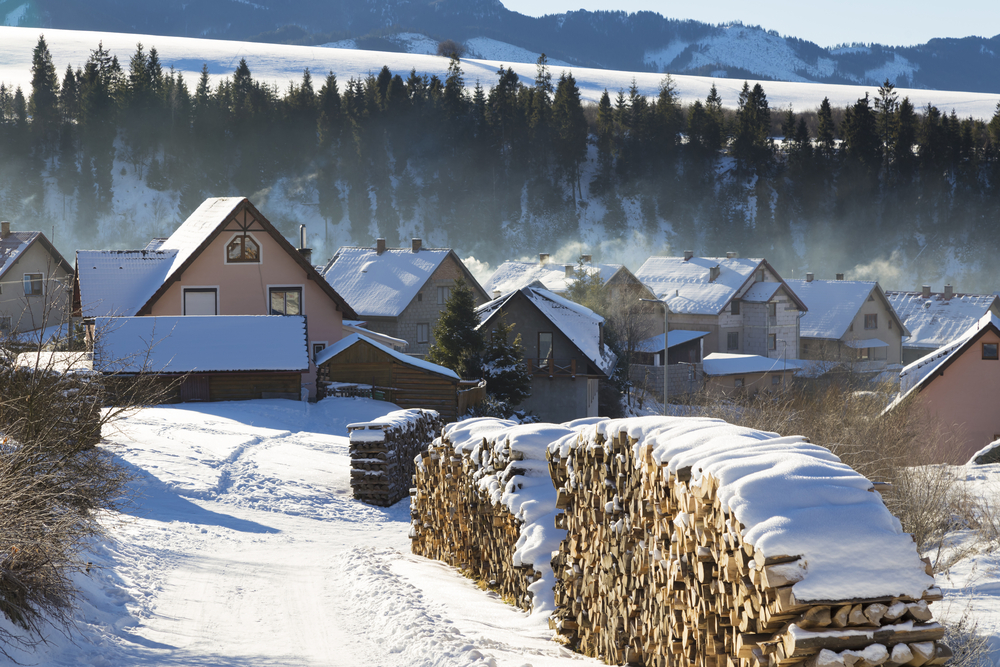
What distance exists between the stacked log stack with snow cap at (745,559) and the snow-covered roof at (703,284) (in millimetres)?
57307

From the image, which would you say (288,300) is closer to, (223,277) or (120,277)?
(223,277)

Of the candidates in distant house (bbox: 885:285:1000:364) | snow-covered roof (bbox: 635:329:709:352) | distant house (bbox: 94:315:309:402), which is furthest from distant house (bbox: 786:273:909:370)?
distant house (bbox: 94:315:309:402)

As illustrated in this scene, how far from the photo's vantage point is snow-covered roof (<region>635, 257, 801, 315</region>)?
211 feet

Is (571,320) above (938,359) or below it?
above

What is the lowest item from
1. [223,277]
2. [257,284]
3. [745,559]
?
[745,559]

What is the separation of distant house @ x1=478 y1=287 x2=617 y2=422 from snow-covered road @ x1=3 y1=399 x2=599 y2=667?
26171mm

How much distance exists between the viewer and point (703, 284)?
6650cm

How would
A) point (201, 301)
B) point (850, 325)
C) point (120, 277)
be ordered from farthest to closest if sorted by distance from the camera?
point (850, 325) → point (201, 301) → point (120, 277)

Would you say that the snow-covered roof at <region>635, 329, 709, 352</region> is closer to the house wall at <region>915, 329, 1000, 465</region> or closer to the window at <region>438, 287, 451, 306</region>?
the window at <region>438, 287, 451, 306</region>

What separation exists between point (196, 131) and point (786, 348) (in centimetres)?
7996

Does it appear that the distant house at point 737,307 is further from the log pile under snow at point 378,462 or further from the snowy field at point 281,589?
the log pile under snow at point 378,462

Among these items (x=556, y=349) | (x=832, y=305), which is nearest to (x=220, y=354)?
(x=556, y=349)

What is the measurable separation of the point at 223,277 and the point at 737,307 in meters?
38.7

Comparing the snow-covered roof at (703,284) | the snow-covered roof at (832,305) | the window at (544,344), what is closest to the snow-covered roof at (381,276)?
the window at (544,344)
